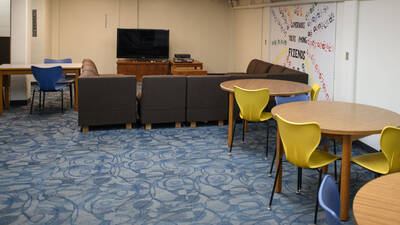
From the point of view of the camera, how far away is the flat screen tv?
11.3 metres

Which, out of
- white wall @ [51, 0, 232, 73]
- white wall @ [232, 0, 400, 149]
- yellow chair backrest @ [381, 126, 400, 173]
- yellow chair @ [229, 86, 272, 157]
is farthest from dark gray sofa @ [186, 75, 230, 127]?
white wall @ [51, 0, 232, 73]

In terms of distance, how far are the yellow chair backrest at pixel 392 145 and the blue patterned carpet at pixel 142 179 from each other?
2.02 feet

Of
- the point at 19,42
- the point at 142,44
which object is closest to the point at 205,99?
the point at 19,42

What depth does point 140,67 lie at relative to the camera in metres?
11.2

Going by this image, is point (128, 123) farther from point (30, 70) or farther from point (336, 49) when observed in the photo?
point (336, 49)

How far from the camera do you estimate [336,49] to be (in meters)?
6.11

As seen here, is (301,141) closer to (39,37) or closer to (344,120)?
(344,120)

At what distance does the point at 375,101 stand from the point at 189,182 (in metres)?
2.71

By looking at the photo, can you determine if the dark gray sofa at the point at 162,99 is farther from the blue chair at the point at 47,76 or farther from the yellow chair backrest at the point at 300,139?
the yellow chair backrest at the point at 300,139

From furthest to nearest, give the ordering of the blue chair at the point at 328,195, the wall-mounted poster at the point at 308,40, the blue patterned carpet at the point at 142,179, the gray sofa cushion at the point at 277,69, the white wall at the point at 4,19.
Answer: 1. the white wall at the point at 4,19
2. the gray sofa cushion at the point at 277,69
3. the wall-mounted poster at the point at 308,40
4. the blue patterned carpet at the point at 142,179
5. the blue chair at the point at 328,195

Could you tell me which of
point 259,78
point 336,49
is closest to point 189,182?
point 259,78

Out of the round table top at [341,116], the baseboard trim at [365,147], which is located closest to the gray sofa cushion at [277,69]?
the baseboard trim at [365,147]

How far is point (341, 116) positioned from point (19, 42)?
655 centimetres

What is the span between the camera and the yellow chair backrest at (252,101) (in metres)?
4.72
